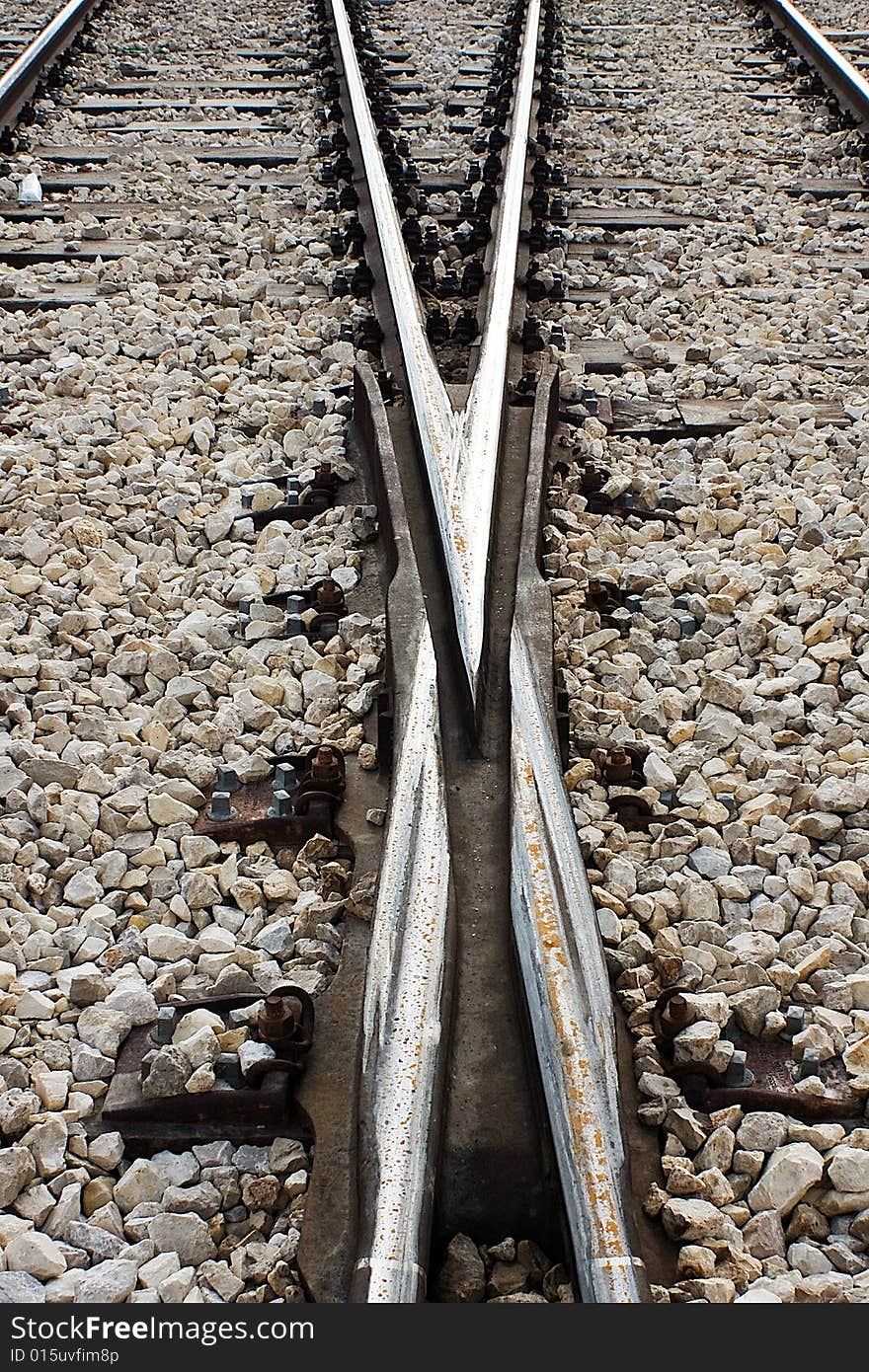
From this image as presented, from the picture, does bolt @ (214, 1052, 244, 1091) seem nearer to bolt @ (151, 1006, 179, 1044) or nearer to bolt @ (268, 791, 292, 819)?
bolt @ (151, 1006, 179, 1044)

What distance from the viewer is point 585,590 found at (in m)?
2.96

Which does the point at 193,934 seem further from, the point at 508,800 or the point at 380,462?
the point at 380,462

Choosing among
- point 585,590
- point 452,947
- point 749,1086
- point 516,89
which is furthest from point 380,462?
point 516,89

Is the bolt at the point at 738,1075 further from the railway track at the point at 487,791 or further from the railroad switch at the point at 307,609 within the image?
the railroad switch at the point at 307,609

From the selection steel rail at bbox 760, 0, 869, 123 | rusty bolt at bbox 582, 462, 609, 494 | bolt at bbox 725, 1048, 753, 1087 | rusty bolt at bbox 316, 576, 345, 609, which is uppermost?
steel rail at bbox 760, 0, 869, 123

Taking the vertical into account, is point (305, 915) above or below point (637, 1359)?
below

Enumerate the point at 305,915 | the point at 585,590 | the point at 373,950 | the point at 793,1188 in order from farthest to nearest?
the point at 585,590 < the point at 305,915 < the point at 373,950 < the point at 793,1188

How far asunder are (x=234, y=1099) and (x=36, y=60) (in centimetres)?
669

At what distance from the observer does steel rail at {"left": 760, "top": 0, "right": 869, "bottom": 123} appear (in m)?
6.60

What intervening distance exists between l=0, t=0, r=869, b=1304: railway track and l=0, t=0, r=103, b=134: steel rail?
1.95m

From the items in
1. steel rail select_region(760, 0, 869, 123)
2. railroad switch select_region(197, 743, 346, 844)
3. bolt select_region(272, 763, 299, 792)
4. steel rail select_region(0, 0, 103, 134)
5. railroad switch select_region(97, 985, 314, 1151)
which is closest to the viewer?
railroad switch select_region(97, 985, 314, 1151)

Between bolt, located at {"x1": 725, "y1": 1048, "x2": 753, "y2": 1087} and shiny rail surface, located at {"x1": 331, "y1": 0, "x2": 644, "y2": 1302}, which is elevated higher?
shiny rail surface, located at {"x1": 331, "y1": 0, "x2": 644, "y2": 1302}

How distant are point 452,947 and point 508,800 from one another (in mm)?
323

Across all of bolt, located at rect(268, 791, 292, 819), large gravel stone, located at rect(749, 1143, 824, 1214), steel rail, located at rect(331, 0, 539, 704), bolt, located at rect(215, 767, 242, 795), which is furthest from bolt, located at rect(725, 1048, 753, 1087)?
bolt, located at rect(215, 767, 242, 795)
